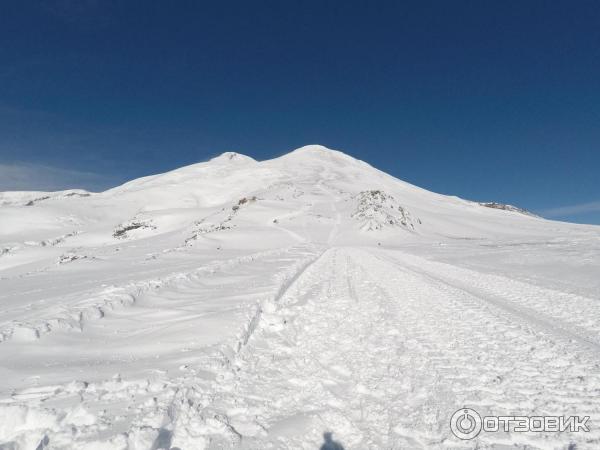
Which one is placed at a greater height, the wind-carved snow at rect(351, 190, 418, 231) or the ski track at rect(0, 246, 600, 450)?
the wind-carved snow at rect(351, 190, 418, 231)

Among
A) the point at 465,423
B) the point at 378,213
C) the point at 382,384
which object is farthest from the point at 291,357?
the point at 378,213

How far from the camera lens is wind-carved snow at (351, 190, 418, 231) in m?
40.9

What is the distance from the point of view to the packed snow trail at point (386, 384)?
352 centimetres

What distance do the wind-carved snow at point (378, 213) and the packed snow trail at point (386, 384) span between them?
33154 mm

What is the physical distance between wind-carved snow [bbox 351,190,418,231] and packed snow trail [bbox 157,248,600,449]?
3315 centimetres

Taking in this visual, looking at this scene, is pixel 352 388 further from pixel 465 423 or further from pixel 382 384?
pixel 465 423

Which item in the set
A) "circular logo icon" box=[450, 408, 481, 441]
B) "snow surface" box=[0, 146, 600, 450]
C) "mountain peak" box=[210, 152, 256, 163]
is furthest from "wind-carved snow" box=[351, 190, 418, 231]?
"mountain peak" box=[210, 152, 256, 163]

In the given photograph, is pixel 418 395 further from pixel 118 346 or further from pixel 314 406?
pixel 118 346

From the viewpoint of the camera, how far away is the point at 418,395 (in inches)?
164

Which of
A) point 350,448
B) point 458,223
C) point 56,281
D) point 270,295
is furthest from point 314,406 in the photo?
point 458,223

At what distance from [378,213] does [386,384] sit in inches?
1583

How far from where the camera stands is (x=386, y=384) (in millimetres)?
4453

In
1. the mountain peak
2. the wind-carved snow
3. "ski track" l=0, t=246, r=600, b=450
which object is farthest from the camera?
the mountain peak

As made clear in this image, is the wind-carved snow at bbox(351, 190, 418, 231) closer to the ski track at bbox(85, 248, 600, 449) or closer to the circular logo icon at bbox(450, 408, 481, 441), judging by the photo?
the ski track at bbox(85, 248, 600, 449)
